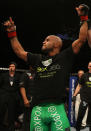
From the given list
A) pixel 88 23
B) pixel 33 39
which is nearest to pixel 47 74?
pixel 88 23

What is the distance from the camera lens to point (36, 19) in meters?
9.42

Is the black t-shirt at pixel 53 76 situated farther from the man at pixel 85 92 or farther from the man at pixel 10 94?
the man at pixel 10 94

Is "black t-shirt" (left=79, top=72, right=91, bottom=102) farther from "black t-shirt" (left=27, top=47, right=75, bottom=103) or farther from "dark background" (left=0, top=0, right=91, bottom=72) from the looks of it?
"black t-shirt" (left=27, top=47, right=75, bottom=103)

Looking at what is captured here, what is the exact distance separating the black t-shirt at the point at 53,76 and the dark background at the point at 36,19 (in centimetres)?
393

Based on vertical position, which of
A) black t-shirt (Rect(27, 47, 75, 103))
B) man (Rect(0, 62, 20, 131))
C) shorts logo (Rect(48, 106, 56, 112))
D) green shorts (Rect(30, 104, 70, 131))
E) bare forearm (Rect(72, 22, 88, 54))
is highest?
bare forearm (Rect(72, 22, 88, 54))

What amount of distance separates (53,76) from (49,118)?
0.49m

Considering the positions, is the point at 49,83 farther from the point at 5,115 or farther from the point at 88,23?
the point at 5,115

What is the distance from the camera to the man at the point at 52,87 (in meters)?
2.63

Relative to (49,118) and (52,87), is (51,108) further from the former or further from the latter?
(52,87)

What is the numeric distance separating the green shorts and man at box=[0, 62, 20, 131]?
270cm

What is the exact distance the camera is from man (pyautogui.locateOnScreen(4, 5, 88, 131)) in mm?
2631

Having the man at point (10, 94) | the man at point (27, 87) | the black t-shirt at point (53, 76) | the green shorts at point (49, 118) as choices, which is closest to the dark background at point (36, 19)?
the man at point (27, 87)

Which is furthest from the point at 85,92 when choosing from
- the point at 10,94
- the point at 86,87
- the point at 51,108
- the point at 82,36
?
the point at 82,36

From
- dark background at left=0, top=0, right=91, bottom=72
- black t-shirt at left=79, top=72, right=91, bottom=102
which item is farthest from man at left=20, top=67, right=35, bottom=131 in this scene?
dark background at left=0, top=0, right=91, bottom=72
